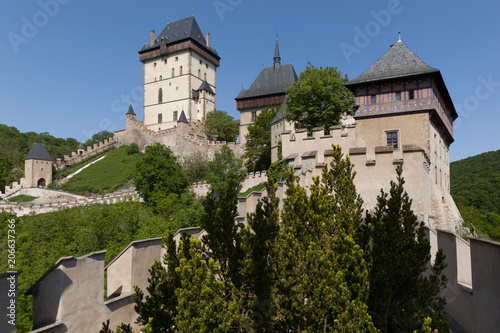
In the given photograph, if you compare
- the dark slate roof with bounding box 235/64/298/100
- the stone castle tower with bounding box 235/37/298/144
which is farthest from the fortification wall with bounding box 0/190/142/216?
the dark slate roof with bounding box 235/64/298/100

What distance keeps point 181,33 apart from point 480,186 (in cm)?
5574

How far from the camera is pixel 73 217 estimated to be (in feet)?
90.5

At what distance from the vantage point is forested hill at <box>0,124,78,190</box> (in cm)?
5378

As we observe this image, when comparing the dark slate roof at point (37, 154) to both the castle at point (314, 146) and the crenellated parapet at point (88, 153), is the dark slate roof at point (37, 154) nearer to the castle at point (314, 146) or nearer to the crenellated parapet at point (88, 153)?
the crenellated parapet at point (88, 153)

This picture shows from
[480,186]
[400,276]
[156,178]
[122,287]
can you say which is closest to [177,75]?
[156,178]

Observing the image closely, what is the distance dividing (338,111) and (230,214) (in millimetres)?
23210

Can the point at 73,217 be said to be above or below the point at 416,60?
below

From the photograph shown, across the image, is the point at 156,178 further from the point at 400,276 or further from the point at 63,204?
the point at 400,276

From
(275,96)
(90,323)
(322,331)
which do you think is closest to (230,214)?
(322,331)

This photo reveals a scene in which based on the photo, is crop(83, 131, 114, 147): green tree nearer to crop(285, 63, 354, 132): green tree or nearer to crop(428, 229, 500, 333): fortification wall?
crop(285, 63, 354, 132): green tree

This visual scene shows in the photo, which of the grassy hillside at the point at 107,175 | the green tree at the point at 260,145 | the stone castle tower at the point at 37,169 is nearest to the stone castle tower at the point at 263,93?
the green tree at the point at 260,145

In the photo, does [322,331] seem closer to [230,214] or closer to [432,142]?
[230,214]

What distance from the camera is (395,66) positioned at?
75.7 feet

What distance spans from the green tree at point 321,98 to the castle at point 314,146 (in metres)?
2.14
